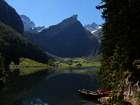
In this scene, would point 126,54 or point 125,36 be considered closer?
point 125,36

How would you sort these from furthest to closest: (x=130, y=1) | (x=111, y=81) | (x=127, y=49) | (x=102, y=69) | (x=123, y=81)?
(x=102, y=69)
(x=111, y=81)
(x=123, y=81)
(x=127, y=49)
(x=130, y=1)

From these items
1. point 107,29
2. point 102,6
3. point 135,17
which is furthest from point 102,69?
point 135,17

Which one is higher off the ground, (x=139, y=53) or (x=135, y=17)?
(x=135, y=17)

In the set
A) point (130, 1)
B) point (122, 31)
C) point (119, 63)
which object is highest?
point (130, 1)

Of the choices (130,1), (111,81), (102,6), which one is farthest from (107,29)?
(130,1)

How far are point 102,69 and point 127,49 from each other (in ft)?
75.7

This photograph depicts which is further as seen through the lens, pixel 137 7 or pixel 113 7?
pixel 113 7

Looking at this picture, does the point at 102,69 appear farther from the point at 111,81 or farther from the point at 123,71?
the point at 123,71

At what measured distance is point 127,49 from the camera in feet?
190

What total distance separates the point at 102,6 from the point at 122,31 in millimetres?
18134

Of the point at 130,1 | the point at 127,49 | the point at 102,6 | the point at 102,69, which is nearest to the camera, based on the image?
the point at 130,1

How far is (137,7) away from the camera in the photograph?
181 ft

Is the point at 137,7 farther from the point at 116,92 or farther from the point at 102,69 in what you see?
the point at 102,69

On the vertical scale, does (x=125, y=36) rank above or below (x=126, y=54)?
above
